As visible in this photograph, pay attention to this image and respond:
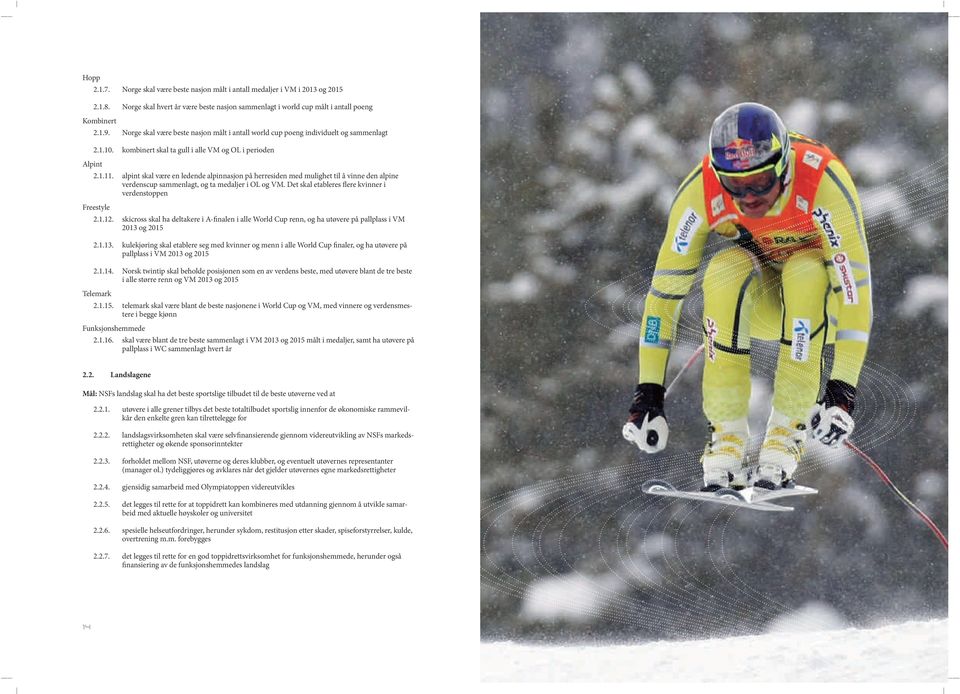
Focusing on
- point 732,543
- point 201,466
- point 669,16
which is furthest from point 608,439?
point 201,466

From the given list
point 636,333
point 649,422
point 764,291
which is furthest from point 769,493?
point 636,333

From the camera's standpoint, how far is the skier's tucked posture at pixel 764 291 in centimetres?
362

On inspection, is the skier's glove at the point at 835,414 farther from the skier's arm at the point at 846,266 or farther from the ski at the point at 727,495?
the ski at the point at 727,495

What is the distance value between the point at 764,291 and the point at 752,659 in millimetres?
1460

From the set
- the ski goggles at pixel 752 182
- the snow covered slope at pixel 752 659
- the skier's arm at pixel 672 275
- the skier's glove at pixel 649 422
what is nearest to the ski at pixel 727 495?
the skier's glove at pixel 649 422

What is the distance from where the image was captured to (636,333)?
5.21 metres

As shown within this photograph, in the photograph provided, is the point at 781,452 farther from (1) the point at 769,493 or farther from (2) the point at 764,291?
(2) the point at 764,291

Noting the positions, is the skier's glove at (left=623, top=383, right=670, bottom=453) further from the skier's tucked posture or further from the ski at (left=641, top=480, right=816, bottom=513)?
the ski at (left=641, top=480, right=816, bottom=513)

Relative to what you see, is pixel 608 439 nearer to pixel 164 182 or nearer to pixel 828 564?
pixel 828 564

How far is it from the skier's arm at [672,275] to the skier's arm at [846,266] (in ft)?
1.40

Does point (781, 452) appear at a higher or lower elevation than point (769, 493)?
higher

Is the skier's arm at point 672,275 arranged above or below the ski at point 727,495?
above

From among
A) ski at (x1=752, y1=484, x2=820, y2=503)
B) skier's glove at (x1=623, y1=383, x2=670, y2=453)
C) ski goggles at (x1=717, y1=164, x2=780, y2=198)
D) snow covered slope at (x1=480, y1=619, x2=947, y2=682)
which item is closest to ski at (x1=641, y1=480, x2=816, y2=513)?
ski at (x1=752, y1=484, x2=820, y2=503)

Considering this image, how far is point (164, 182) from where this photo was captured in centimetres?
383
